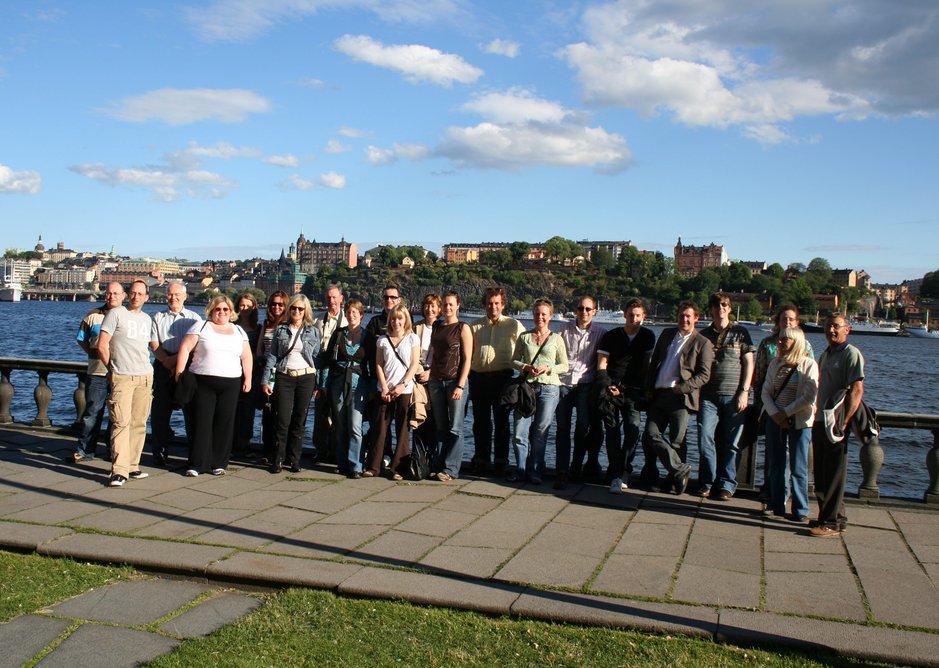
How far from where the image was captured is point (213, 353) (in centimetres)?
762

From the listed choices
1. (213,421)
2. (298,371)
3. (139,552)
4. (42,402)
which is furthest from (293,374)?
(42,402)

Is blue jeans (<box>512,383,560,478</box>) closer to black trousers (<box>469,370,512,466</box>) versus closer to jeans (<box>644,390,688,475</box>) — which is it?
black trousers (<box>469,370,512,466</box>)

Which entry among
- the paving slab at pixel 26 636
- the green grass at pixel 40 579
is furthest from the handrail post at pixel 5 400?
the paving slab at pixel 26 636

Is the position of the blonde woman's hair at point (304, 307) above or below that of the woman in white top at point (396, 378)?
above

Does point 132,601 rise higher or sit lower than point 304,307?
lower

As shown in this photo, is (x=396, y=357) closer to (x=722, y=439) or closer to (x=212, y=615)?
(x=722, y=439)

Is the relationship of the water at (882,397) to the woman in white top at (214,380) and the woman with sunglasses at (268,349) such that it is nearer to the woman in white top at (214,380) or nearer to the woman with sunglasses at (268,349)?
the woman with sunglasses at (268,349)

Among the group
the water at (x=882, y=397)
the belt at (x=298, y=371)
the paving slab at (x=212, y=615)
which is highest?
the belt at (x=298, y=371)

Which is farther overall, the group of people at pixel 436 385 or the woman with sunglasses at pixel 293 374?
the woman with sunglasses at pixel 293 374

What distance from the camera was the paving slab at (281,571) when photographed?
15.1ft

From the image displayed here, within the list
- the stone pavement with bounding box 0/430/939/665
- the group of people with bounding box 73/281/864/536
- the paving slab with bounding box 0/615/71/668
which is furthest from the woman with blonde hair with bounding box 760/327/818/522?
the paving slab with bounding box 0/615/71/668

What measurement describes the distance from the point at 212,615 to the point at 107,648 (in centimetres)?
57

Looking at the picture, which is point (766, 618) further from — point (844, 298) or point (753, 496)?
point (844, 298)

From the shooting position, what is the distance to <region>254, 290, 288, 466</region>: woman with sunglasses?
8.26m
